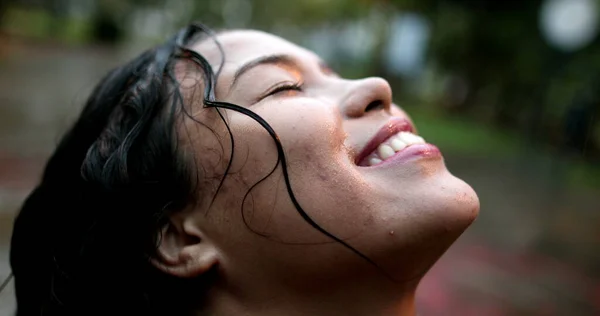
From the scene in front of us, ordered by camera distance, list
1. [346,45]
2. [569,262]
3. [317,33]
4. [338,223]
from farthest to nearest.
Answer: [317,33] < [346,45] < [569,262] < [338,223]

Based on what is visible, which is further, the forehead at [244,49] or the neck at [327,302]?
the forehead at [244,49]

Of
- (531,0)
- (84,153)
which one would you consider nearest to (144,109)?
(84,153)

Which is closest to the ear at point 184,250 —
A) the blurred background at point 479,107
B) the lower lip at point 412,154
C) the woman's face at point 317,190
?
the woman's face at point 317,190

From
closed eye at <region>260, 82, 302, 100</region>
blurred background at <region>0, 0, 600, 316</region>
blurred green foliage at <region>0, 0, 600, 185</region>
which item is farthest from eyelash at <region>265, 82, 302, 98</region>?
blurred green foliage at <region>0, 0, 600, 185</region>

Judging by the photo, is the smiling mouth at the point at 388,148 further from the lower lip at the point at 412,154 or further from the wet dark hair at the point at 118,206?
the wet dark hair at the point at 118,206

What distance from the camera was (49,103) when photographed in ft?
31.1

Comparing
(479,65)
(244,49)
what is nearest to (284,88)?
(244,49)

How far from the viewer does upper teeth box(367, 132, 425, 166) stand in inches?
57.6

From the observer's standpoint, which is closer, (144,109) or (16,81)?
(144,109)

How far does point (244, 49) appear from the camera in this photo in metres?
1.65

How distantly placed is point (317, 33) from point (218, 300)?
42.5 metres

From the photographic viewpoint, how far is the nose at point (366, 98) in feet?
5.00

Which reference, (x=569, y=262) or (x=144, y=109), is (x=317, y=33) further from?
(x=144, y=109)

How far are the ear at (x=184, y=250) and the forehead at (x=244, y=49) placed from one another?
1.54ft
